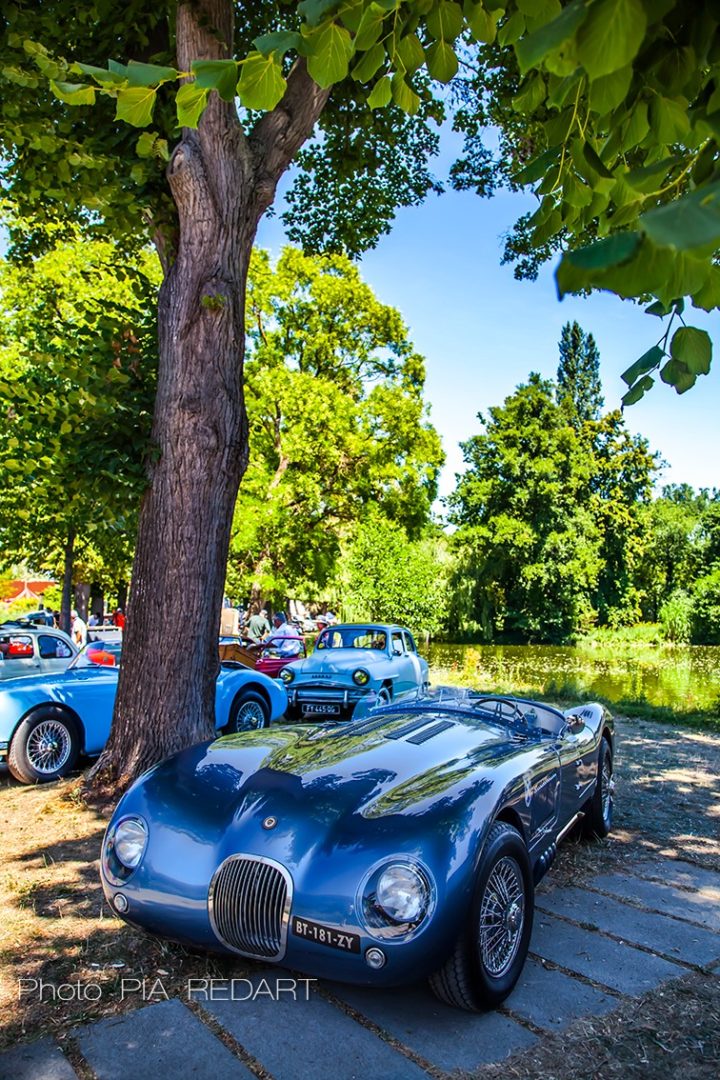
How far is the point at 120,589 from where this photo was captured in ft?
96.9

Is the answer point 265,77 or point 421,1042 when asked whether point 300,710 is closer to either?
point 421,1042

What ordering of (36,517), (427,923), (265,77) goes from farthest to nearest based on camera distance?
(36,517) < (427,923) < (265,77)

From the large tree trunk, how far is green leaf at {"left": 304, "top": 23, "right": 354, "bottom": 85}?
440 centimetres

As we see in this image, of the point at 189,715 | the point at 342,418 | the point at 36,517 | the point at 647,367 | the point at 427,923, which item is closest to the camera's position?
the point at 647,367

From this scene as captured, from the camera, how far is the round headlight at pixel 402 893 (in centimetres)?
296

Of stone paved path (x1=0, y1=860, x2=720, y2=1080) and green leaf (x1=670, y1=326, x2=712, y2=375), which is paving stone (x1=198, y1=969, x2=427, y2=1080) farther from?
green leaf (x1=670, y1=326, x2=712, y2=375)

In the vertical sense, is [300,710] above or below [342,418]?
below

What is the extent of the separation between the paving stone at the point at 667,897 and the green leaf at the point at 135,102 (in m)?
4.61

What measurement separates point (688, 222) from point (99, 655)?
9.92 m

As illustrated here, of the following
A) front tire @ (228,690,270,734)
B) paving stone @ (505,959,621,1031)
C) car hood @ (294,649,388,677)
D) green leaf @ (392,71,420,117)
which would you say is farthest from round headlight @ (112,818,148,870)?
car hood @ (294,649,388,677)

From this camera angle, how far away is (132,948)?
3750 millimetres

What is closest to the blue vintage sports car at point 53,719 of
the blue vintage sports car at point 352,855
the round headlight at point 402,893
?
the blue vintage sports car at point 352,855

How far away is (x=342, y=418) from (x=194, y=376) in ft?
56.3

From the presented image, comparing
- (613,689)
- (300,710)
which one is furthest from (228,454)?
(613,689)
